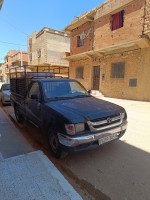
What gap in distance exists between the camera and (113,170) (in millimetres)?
2459

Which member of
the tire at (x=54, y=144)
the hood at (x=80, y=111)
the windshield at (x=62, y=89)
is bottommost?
the tire at (x=54, y=144)

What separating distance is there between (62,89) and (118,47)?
29.3ft

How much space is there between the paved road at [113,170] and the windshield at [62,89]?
142 cm

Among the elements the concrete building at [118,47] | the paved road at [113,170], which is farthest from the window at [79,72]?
the paved road at [113,170]

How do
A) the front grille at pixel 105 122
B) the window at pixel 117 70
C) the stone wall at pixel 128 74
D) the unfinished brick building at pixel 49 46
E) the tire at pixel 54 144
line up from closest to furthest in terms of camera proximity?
the front grille at pixel 105 122 → the tire at pixel 54 144 → the stone wall at pixel 128 74 → the window at pixel 117 70 → the unfinished brick building at pixel 49 46

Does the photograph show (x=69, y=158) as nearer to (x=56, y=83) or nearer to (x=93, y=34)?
(x=56, y=83)

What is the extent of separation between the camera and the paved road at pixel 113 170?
1.99 m

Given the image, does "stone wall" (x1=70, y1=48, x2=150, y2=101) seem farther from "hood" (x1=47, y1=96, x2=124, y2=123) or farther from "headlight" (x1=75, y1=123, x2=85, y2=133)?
"headlight" (x1=75, y1=123, x2=85, y2=133)

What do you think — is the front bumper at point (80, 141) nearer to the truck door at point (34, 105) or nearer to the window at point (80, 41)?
the truck door at point (34, 105)

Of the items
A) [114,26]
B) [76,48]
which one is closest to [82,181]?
[114,26]

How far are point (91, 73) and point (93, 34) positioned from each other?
4.04 m

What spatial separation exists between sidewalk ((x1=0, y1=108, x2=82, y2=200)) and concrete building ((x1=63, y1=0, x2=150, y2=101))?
31.3 ft

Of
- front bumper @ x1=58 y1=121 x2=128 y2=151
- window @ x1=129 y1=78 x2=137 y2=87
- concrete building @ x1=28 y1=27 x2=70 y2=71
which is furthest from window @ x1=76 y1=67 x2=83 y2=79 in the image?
front bumper @ x1=58 y1=121 x2=128 y2=151

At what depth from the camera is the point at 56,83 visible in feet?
12.1
